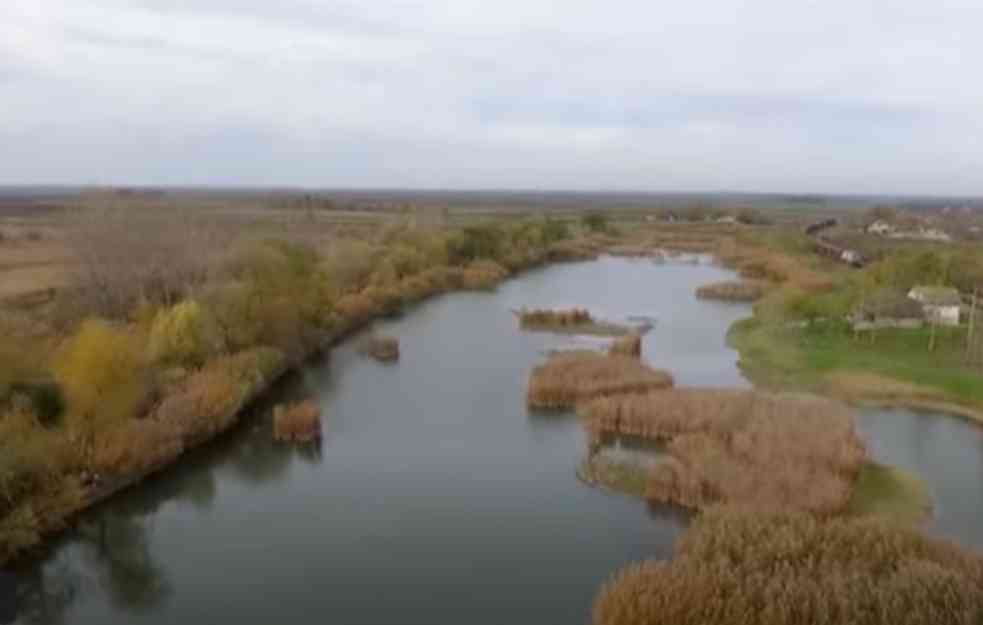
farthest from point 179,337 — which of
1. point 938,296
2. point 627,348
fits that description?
point 938,296

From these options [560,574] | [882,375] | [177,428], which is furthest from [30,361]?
[882,375]

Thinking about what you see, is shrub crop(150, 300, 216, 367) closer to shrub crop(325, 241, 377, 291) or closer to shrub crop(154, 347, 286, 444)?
shrub crop(154, 347, 286, 444)

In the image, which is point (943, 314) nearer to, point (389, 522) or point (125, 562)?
point (389, 522)

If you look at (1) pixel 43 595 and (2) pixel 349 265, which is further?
(2) pixel 349 265

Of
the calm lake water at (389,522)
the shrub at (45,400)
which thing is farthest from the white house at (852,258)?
the shrub at (45,400)

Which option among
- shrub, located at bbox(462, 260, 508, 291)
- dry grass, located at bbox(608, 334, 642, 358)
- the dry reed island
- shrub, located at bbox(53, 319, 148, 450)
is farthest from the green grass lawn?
shrub, located at bbox(462, 260, 508, 291)

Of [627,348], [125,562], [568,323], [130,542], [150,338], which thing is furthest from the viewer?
[568,323]

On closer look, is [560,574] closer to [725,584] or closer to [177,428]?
[725,584]
